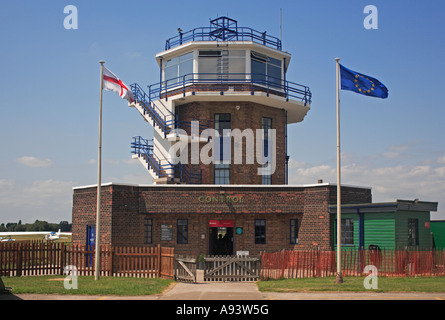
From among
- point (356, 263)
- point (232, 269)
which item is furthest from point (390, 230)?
point (232, 269)

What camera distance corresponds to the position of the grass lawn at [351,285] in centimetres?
1838

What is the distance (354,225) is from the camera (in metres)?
27.9

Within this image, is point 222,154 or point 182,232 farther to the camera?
point 222,154

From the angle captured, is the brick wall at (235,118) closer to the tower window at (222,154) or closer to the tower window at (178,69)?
the tower window at (222,154)

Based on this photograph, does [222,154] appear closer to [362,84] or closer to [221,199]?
[221,199]

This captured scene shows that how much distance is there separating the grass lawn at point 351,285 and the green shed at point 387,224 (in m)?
3.87

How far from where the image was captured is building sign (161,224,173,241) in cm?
3080

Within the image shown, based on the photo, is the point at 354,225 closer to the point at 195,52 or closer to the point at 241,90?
the point at 241,90

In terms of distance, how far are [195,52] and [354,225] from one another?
16086 mm

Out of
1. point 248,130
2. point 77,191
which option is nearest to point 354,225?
point 248,130

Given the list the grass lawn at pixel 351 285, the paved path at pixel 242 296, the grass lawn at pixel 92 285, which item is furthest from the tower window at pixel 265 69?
the paved path at pixel 242 296

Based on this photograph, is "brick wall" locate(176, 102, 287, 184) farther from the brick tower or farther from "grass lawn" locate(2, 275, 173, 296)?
"grass lawn" locate(2, 275, 173, 296)

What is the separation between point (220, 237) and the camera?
3162cm

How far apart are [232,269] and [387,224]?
355 inches
